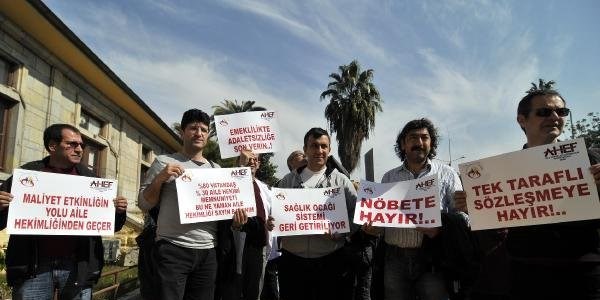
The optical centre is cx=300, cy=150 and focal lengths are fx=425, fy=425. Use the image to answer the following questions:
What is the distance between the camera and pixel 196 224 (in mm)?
3352

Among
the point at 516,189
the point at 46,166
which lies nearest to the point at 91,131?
the point at 46,166

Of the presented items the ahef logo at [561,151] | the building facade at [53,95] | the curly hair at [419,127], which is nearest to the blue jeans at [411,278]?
the curly hair at [419,127]

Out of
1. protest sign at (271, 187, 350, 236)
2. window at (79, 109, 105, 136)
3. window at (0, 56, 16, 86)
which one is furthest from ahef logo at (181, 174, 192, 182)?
window at (79, 109, 105, 136)

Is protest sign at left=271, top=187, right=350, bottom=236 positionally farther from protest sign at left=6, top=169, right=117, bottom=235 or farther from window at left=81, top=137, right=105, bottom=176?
window at left=81, top=137, right=105, bottom=176

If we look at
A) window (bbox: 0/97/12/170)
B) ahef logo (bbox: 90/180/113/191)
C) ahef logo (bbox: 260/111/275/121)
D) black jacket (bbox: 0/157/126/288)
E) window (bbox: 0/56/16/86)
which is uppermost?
window (bbox: 0/56/16/86)

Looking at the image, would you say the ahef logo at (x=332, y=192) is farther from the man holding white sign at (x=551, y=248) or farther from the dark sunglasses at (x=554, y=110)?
the dark sunglasses at (x=554, y=110)

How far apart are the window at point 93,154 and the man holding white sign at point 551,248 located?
1477 centimetres

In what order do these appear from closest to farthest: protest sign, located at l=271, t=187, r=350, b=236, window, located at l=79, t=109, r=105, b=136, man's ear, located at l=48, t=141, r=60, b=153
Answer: man's ear, located at l=48, t=141, r=60, b=153, protest sign, located at l=271, t=187, r=350, b=236, window, located at l=79, t=109, r=105, b=136

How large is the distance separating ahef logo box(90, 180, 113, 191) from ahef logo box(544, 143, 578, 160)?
322 cm

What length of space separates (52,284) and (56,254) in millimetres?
226

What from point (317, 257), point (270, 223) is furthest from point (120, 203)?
point (317, 257)

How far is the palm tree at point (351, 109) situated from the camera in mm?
32456

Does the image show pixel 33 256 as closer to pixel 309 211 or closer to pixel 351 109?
pixel 309 211

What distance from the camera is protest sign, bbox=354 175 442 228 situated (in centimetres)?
321
